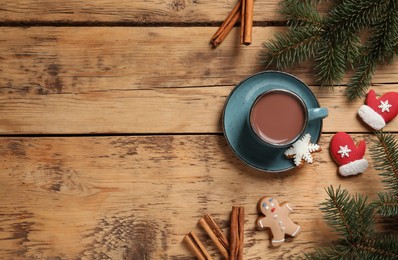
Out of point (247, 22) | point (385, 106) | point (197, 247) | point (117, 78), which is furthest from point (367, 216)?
point (117, 78)

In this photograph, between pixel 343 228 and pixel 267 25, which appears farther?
pixel 267 25

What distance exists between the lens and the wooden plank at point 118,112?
125cm

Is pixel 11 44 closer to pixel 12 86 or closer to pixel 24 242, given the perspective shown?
pixel 12 86

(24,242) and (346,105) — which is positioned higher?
(346,105)

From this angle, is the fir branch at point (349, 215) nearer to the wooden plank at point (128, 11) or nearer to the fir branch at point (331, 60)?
the fir branch at point (331, 60)

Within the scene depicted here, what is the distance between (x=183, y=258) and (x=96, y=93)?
16.1 inches

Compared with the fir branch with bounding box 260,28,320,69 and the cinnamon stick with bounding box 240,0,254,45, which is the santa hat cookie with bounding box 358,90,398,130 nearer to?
the fir branch with bounding box 260,28,320,69

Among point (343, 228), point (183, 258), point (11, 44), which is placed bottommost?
point (183, 258)

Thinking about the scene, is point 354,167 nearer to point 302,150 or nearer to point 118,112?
point 302,150

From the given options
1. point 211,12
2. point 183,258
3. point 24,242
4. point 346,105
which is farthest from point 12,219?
point 346,105

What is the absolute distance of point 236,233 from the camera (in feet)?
4.02

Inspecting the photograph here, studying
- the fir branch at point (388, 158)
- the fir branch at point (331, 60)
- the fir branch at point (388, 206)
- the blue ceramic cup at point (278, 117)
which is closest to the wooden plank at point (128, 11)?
the fir branch at point (331, 60)

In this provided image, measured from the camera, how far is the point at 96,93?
4.11 feet

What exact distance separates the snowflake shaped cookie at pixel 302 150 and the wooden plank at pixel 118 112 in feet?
0.36
